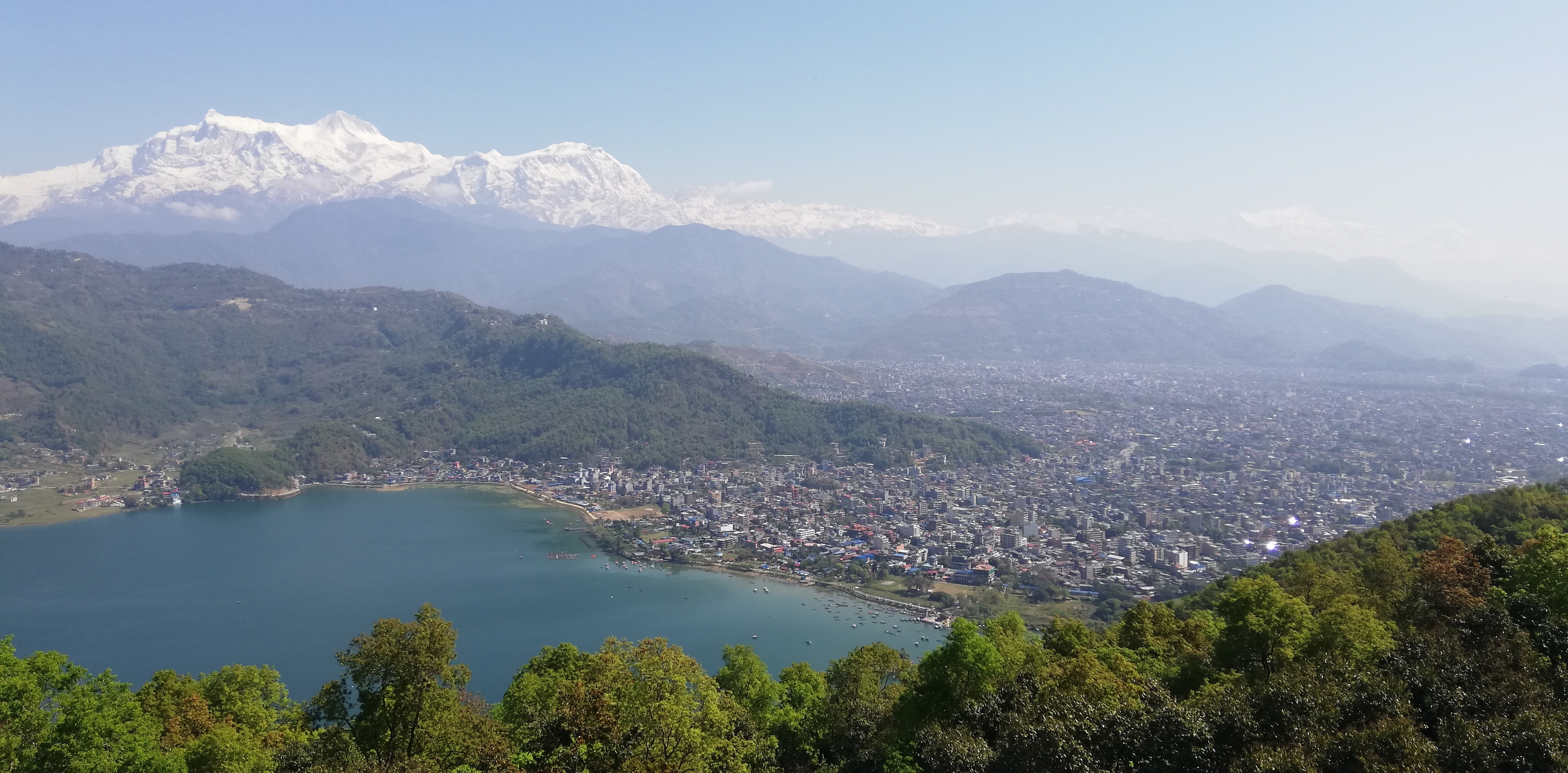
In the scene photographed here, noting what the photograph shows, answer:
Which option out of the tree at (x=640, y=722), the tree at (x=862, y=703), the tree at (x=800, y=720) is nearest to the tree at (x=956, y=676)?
the tree at (x=862, y=703)

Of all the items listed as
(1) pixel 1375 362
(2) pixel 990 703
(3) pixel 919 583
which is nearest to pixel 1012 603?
(3) pixel 919 583

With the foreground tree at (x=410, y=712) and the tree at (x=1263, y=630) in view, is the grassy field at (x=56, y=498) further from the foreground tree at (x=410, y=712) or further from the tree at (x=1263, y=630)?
the tree at (x=1263, y=630)

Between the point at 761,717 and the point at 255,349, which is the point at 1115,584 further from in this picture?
the point at 255,349

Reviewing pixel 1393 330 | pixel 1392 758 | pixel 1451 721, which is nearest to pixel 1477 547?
pixel 1451 721

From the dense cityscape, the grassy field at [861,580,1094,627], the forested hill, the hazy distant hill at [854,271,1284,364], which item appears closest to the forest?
the grassy field at [861,580,1094,627]

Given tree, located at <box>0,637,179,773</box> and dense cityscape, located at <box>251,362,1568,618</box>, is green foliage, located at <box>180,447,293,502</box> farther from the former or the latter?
tree, located at <box>0,637,179,773</box>
